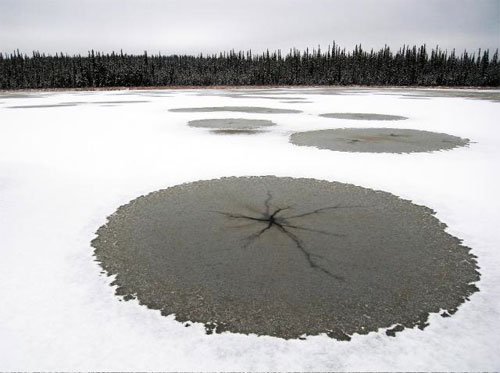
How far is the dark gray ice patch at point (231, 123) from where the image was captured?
35.7 feet

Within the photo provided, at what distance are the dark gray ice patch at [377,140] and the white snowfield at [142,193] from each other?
47 cm

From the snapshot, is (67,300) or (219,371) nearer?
(219,371)

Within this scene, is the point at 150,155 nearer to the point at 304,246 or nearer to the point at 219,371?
the point at 304,246

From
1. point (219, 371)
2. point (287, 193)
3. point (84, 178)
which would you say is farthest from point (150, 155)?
point (219, 371)

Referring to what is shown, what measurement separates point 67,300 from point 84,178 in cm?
348

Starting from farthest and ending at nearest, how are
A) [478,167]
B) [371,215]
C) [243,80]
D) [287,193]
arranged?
1. [243,80]
2. [478,167]
3. [287,193]
4. [371,215]

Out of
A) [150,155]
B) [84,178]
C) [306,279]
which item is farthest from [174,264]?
[150,155]

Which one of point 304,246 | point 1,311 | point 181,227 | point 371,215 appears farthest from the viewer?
point 371,215

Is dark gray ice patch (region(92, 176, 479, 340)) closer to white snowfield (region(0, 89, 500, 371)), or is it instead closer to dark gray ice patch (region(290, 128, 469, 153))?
white snowfield (region(0, 89, 500, 371))

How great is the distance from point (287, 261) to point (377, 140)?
21.3 ft

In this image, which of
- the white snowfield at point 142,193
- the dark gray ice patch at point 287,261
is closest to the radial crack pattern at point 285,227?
the dark gray ice patch at point 287,261

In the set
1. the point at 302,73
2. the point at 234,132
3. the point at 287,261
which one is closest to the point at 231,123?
the point at 234,132

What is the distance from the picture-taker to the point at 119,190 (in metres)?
5.15

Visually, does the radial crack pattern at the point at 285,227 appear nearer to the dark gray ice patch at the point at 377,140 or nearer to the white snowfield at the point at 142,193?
the white snowfield at the point at 142,193
